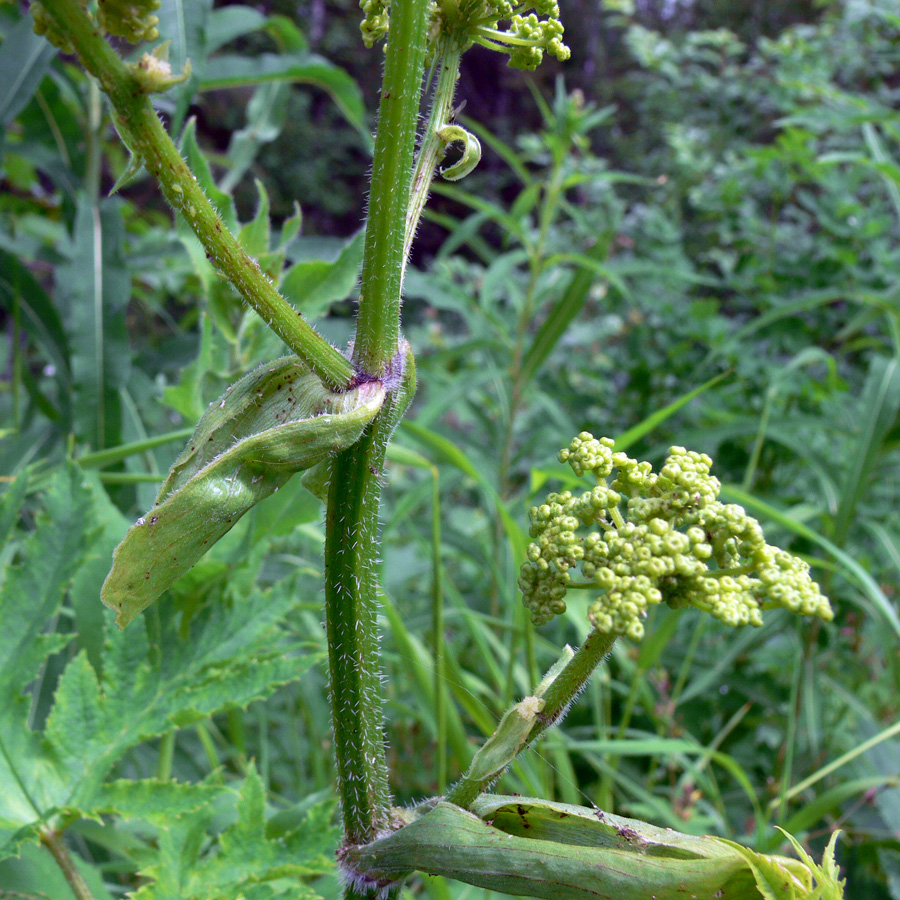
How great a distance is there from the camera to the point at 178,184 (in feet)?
1.81

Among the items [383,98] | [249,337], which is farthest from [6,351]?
[383,98]

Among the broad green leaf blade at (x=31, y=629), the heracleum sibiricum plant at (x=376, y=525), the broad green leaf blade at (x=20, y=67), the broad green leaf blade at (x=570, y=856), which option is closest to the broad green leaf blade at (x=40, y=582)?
the broad green leaf blade at (x=31, y=629)

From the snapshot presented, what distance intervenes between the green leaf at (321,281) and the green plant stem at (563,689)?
828 millimetres

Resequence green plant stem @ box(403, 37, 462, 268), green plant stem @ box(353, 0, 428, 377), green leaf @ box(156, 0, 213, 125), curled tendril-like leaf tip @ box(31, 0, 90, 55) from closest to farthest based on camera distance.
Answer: curled tendril-like leaf tip @ box(31, 0, 90, 55) → green plant stem @ box(353, 0, 428, 377) → green plant stem @ box(403, 37, 462, 268) → green leaf @ box(156, 0, 213, 125)

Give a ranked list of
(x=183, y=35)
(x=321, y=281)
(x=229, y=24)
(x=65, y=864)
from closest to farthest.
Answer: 1. (x=65, y=864)
2. (x=321, y=281)
3. (x=183, y=35)
4. (x=229, y=24)

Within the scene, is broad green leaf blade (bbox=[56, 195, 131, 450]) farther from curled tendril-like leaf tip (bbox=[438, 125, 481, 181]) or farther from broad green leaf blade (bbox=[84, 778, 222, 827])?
curled tendril-like leaf tip (bbox=[438, 125, 481, 181])

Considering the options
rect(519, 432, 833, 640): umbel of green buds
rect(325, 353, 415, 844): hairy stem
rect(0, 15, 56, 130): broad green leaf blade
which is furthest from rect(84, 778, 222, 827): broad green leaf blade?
rect(0, 15, 56, 130): broad green leaf blade

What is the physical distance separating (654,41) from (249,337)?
4.76m

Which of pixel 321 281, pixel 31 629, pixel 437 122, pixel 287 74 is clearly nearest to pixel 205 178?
pixel 321 281

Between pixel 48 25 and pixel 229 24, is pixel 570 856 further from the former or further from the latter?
pixel 229 24

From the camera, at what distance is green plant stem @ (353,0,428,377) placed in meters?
0.60

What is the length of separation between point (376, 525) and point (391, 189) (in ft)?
0.96

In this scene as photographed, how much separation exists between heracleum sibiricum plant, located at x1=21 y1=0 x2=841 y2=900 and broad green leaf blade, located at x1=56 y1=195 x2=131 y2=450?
1.34m

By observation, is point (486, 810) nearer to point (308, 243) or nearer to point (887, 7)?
point (308, 243)
